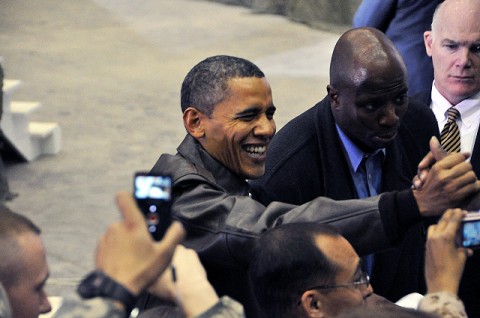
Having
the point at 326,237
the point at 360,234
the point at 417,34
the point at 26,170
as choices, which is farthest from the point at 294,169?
the point at 26,170

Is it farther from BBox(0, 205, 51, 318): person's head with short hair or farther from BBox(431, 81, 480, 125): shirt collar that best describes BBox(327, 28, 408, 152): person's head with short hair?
BBox(0, 205, 51, 318): person's head with short hair

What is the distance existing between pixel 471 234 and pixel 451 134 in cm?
154

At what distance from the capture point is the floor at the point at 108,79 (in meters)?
7.27

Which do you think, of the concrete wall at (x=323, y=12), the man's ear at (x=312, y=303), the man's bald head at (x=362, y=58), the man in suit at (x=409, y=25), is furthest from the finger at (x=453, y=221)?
the concrete wall at (x=323, y=12)

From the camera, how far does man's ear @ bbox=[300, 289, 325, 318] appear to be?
8.71 feet

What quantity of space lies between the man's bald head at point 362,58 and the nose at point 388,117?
0.12 m

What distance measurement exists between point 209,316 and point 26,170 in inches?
227

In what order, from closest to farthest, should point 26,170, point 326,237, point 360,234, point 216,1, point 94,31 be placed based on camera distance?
point 326,237
point 360,234
point 26,170
point 94,31
point 216,1

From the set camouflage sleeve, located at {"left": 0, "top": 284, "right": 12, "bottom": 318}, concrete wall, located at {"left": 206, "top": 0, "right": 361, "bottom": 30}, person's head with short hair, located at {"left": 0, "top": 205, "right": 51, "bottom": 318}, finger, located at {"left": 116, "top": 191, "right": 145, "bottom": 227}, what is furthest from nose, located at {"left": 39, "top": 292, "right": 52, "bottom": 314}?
concrete wall, located at {"left": 206, "top": 0, "right": 361, "bottom": 30}

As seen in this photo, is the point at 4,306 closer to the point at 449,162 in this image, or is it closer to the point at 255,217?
the point at 255,217

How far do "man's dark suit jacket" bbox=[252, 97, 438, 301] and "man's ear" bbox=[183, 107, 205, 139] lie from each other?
395 millimetres

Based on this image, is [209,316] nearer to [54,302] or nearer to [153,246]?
[153,246]

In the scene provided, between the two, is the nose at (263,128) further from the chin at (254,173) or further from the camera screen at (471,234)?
the camera screen at (471,234)

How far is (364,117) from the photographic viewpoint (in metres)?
3.55
